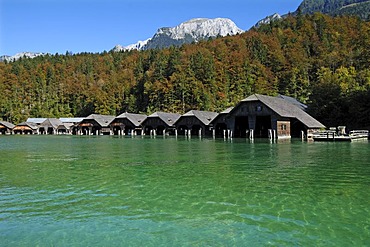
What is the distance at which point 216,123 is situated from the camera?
48.4 m

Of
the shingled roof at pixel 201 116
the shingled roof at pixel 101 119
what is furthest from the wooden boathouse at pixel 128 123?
the shingled roof at pixel 201 116

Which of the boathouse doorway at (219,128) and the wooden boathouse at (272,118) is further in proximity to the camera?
the boathouse doorway at (219,128)

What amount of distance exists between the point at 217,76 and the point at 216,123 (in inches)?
1111

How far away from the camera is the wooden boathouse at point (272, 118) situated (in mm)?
37969

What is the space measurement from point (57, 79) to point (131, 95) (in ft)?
93.0

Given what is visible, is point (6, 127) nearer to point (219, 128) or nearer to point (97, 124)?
point (97, 124)

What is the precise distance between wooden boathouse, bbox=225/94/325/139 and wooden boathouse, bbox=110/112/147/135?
22.9 m

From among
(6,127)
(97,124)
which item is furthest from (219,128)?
(6,127)

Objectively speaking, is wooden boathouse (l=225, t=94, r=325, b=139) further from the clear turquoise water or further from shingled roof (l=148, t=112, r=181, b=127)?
the clear turquoise water

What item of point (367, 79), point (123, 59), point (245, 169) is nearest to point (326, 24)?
point (367, 79)

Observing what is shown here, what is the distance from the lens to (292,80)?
68.4 meters

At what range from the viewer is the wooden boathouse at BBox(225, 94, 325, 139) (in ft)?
125

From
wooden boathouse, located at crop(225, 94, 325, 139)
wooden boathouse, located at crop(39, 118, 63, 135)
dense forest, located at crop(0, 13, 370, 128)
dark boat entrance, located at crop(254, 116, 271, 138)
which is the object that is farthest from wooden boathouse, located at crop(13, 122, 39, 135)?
dark boat entrance, located at crop(254, 116, 271, 138)

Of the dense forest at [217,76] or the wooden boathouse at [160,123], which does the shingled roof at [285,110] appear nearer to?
the dense forest at [217,76]
